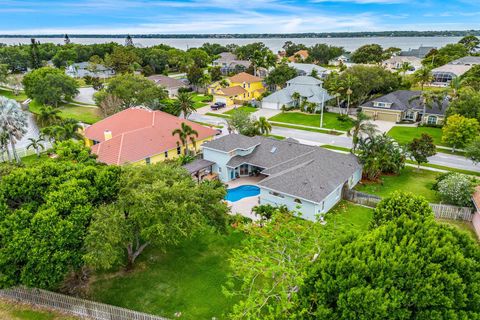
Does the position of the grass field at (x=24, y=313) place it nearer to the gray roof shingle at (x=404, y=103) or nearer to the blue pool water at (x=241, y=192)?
the blue pool water at (x=241, y=192)

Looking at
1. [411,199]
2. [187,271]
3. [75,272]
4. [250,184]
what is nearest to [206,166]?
[250,184]

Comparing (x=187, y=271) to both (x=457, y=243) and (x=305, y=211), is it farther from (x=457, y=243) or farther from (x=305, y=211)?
(x=457, y=243)

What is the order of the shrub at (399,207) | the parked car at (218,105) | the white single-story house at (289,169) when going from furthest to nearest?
the parked car at (218,105) < the white single-story house at (289,169) < the shrub at (399,207)

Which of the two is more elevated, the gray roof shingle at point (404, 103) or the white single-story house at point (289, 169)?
the gray roof shingle at point (404, 103)

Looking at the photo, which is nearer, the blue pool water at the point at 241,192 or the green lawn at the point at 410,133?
the blue pool water at the point at 241,192

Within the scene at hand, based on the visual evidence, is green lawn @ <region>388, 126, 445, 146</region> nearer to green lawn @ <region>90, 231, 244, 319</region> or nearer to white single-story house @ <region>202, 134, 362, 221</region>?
white single-story house @ <region>202, 134, 362, 221</region>

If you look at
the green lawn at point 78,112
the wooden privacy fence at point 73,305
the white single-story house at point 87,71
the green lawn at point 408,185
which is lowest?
the green lawn at point 408,185

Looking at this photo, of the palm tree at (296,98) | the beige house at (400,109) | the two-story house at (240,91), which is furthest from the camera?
the two-story house at (240,91)

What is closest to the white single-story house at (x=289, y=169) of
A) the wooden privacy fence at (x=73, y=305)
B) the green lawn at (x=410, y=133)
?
the wooden privacy fence at (x=73, y=305)
